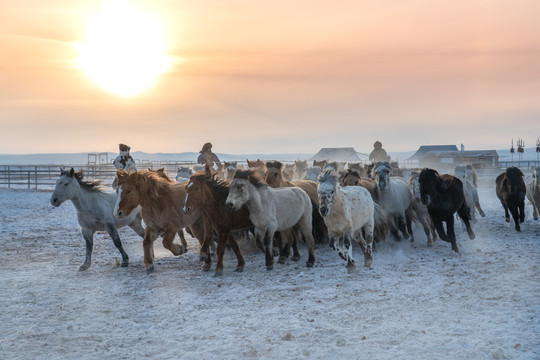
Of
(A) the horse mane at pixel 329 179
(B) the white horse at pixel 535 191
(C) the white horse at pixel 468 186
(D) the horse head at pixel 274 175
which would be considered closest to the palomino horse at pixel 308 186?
(D) the horse head at pixel 274 175

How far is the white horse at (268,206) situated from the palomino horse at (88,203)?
2.57 meters

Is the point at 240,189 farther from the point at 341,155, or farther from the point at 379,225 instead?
the point at 341,155

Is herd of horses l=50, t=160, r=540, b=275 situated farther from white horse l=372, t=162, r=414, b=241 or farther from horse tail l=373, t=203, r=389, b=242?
white horse l=372, t=162, r=414, b=241

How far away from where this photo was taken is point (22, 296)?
6992 millimetres

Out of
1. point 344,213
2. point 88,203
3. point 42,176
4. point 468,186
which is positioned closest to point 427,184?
point 344,213

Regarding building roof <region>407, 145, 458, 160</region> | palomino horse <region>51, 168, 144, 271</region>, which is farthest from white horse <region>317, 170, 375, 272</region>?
building roof <region>407, 145, 458, 160</region>

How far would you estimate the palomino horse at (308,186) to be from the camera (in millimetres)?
10383

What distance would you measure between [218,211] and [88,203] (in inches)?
96.3

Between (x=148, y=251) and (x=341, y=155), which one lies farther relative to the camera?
(x=341, y=155)

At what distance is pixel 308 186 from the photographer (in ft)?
35.5

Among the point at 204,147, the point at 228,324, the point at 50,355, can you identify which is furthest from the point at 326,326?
the point at 204,147

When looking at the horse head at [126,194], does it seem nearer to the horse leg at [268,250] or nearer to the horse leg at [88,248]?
the horse leg at [88,248]

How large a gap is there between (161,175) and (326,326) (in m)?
5.72

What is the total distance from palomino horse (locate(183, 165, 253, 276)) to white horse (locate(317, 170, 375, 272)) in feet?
5.08
